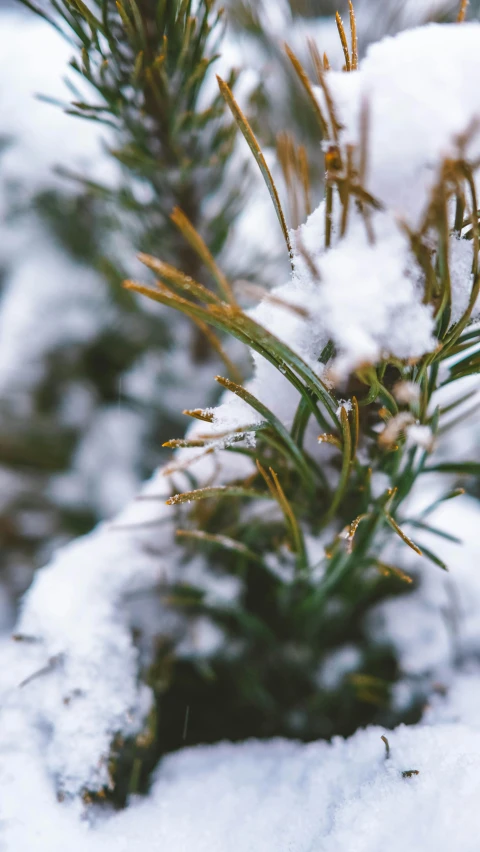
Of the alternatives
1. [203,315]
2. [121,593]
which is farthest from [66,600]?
[203,315]

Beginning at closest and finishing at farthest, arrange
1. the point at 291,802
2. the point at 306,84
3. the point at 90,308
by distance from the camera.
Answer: the point at 306,84
the point at 291,802
the point at 90,308

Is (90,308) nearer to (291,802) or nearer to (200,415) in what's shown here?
(200,415)

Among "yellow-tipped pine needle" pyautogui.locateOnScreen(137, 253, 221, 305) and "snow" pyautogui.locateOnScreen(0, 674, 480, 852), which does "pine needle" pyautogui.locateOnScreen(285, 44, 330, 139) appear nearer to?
"yellow-tipped pine needle" pyautogui.locateOnScreen(137, 253, 221, 305)

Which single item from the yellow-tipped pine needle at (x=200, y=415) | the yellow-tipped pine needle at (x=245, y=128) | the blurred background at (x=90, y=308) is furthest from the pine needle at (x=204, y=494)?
the blurred background at (x=90, y=308)

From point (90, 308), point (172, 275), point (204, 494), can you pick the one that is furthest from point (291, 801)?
point (90, 308)

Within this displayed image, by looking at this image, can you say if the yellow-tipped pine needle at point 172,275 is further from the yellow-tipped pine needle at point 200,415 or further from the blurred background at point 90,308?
the blurred background at point 90,308

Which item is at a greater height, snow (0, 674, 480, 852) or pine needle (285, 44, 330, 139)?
pine needle (285, 44, 330, 139)

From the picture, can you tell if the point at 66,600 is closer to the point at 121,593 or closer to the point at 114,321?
the point at 121,593

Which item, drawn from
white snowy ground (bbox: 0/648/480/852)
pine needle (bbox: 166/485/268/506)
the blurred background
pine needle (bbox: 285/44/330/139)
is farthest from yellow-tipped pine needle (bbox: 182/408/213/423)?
the blurred background
